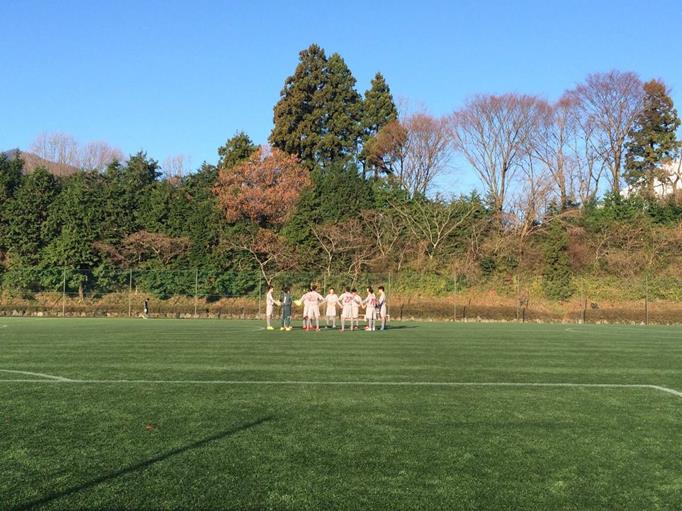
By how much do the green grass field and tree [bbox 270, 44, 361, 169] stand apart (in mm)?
40016

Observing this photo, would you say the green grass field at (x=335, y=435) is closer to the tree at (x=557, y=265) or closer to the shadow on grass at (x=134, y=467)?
the shadow on grass at (x=134, y=467)

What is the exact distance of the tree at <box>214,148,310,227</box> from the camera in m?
43.6

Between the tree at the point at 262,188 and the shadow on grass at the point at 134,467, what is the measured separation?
→ 37.6 m

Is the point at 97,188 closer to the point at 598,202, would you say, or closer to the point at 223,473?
the point at 598,202

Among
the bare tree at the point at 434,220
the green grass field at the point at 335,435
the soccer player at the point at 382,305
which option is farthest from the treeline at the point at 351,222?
the green grass field at the point at 335,435

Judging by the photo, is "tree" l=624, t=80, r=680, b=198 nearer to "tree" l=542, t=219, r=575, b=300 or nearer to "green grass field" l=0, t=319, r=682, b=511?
"tree" l=542, t=219, r=575, b=300

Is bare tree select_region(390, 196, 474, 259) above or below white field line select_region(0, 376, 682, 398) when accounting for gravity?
above

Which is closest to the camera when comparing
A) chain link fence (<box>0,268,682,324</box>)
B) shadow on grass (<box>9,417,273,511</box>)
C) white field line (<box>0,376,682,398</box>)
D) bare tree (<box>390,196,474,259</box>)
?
shadow on grass (<box>9,417,273,511</box>)

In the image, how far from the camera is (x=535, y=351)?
1523 centimetres

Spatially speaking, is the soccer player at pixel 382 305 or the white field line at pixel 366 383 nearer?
the white field line at pixel 366 383

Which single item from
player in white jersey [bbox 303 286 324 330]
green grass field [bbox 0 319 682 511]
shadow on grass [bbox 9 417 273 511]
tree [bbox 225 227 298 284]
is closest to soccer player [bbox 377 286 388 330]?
player in white jersey [bbox 303 286 324 330]

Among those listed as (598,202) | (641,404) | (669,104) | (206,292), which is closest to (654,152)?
(669,104)

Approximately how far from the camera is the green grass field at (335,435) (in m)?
4.47

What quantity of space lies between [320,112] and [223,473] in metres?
48.1
